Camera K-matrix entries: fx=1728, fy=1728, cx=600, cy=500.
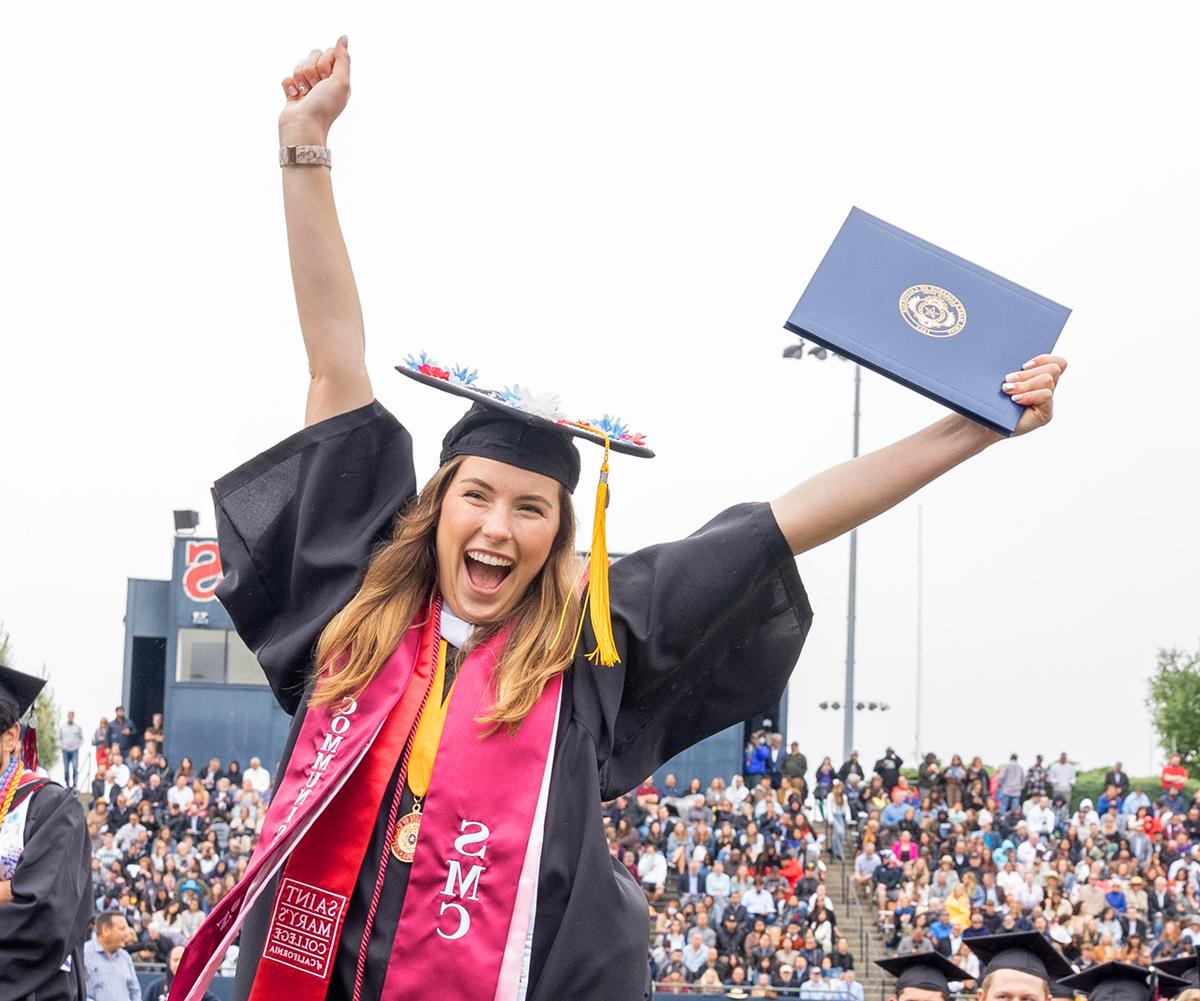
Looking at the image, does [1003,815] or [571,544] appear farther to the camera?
[1003,815]

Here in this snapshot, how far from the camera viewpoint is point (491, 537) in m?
3.41

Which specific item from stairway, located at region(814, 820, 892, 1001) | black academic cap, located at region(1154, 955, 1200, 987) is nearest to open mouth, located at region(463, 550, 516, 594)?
black academic cap, located at region(1154, 955, 1200, 987)

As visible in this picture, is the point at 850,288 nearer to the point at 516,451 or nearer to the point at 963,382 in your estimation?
the point at 963,382

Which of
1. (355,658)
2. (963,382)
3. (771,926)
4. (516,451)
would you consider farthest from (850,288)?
(771,926)

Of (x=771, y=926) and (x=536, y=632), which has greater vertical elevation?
(x=536, y=632)

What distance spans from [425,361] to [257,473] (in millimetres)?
412

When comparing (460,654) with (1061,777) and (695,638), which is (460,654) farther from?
(1061,777)

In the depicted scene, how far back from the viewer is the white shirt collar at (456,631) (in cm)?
349

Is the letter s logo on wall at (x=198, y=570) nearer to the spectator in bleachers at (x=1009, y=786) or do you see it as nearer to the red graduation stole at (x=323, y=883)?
the spectator in bleachers at (x=1009, y=786)

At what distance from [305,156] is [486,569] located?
92 cm

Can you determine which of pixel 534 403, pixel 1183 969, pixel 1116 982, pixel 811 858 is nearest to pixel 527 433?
pixel 534 403

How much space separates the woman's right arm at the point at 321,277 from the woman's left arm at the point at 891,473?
93cm

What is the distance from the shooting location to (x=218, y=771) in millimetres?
25750

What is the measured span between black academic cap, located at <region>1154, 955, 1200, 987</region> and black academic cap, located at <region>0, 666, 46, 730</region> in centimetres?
637
